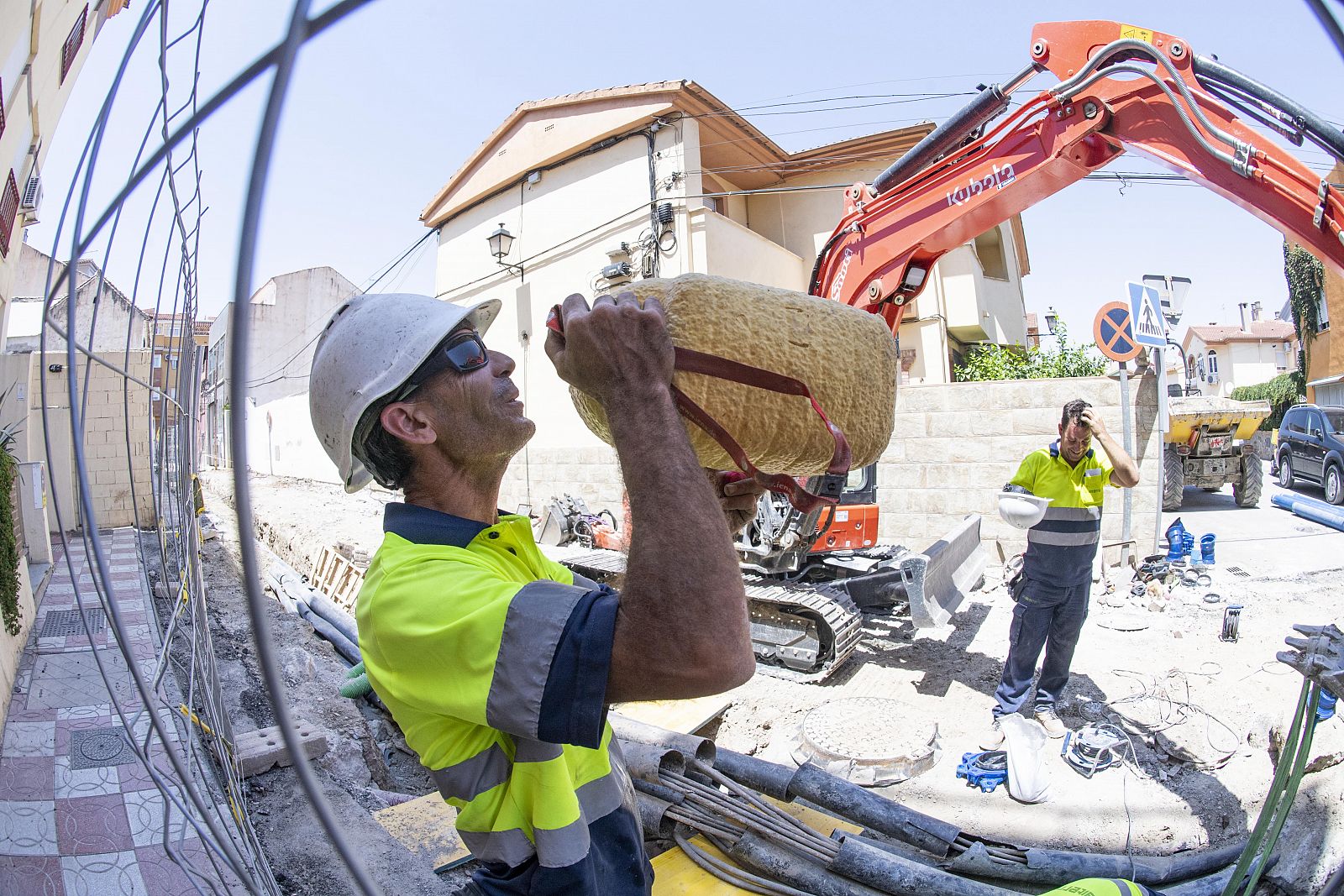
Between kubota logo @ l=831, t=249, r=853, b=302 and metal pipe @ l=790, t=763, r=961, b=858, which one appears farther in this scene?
kubota logo @ l=831, t=249, r=853, b=302

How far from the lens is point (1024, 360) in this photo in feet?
42.7

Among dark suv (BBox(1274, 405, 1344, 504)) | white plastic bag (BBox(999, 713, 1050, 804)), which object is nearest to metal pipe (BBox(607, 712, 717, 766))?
white plastic bag (BBox(999, 713, 1050, 804))

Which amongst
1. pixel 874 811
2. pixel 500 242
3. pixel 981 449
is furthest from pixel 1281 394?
pixel 874 811

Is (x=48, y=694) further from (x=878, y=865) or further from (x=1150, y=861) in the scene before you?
(x=1150, y=861)

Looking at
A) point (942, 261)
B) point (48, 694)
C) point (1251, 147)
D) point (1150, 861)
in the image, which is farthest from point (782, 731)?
point (942, 261)

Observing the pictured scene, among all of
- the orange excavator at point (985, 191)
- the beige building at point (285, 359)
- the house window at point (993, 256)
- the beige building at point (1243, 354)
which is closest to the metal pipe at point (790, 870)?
the orange excavator at point (985, 191)

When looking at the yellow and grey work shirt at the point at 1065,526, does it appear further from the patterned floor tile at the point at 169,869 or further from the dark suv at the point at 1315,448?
the dark suv at the point at 1315,448

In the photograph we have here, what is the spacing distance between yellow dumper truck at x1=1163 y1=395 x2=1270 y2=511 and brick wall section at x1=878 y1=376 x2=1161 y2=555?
4.42 meters

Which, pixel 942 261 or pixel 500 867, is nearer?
pixel 500 867

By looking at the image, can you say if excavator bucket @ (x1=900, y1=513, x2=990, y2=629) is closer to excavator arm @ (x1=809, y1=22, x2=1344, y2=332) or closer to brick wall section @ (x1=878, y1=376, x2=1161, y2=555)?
brick wall section @ (x1=878, y1=376, x2=1161, y2=555)

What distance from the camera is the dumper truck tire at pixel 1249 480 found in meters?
11.7

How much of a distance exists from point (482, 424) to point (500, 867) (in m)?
0.75

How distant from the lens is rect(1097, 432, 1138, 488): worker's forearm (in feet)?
14.7

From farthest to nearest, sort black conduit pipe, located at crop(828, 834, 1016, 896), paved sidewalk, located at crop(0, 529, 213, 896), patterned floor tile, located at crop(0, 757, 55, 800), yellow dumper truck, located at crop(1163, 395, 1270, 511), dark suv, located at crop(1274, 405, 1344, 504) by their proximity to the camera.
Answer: dark suv, located at crop(1274, 405, 1344, 504) → yellow dumper truck, located at crop(1163, 395, 1270, 511) → patterned floor tile, located at crop(0, 757, 55, 800) → paved sidewalk, located at crop(0, 529, 213, 896) → black conduit pipe, located at crop(828, 834, 1016, 896)
